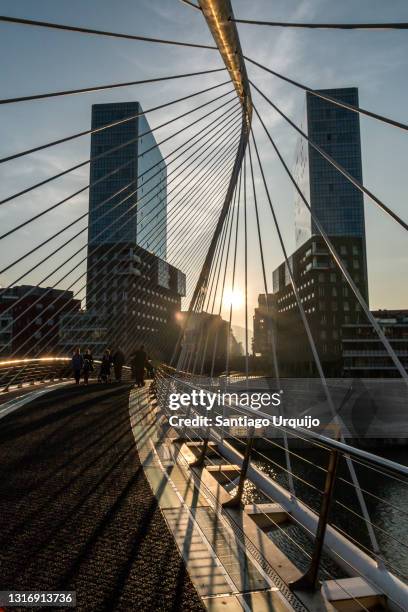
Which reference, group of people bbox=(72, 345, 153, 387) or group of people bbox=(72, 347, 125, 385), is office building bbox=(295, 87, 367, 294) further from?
group of people bbox=(72, 345, 153, 387)

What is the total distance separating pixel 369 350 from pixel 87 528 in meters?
78.4

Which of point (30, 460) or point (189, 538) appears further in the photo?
point (30, 460)

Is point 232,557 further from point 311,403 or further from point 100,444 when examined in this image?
point 311,403

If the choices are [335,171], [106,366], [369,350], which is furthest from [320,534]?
[335,171]

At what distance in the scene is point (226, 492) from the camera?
18.5ft

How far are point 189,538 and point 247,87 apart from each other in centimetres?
869

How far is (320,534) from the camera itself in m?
3.19

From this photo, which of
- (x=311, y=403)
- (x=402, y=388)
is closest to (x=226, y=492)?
(x=311, y=403)

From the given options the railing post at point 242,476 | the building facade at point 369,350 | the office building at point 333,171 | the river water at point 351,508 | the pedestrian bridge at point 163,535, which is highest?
the office building at point 333,171

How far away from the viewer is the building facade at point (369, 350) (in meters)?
75.9

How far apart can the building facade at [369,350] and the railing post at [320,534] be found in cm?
7593

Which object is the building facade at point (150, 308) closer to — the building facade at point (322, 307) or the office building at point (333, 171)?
the building facade at point (322, 307)

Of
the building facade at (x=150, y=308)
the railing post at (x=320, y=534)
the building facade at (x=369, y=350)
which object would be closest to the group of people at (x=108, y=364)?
the railing post at (x=320, y=534)

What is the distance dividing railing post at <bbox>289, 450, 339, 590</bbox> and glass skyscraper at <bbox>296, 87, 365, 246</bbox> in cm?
9851
